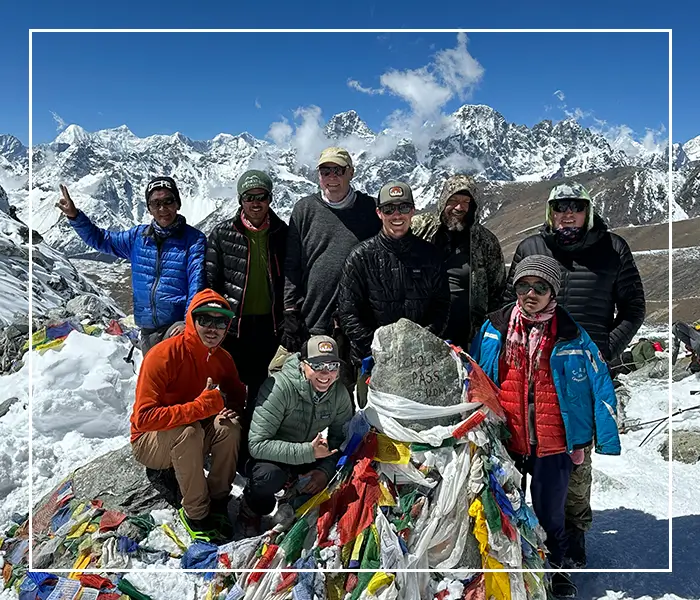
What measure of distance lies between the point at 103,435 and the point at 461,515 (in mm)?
4830

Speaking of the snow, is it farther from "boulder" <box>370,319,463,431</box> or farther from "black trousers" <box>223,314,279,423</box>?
"boulder" <box>370,319,463,431</box>

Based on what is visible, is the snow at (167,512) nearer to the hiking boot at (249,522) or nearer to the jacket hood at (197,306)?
the hiking boot at (249,522)

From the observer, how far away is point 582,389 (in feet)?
12.6

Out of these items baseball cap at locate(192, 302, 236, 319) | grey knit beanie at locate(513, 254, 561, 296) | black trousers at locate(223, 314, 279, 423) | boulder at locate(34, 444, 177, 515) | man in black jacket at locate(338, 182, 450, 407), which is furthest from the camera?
black trousers at locate(223, 314, 279, 423)

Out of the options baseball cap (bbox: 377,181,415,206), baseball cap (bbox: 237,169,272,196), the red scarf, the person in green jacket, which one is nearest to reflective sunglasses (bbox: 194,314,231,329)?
the person in green jacket

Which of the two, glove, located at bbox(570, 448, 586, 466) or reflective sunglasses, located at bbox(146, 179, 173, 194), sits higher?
reflective sunglasses, located at bbox(146, 179, 173, 194)

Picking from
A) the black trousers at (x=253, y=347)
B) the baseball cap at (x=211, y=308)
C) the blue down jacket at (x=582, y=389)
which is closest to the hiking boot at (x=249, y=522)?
the black trousers at (x=253, y=347)

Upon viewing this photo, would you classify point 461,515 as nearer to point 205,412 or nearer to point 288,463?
point 288,463

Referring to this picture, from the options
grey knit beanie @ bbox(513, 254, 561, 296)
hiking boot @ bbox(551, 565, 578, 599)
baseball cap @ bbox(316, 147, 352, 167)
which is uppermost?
baseball cap @ bbox(316, 147, 352, 167)

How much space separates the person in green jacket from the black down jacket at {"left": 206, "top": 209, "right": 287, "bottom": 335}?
98 cm

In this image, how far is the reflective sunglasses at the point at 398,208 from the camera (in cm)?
412

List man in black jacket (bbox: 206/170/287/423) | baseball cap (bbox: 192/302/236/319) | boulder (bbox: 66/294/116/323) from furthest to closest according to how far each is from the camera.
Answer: boulder (bbox: 66/294/116/323), man in black jacket (bbox: 206/170/287/423), baseball cap (bbox: 192/302/236/319)

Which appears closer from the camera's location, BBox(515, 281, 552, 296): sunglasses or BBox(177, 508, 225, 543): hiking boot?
BBox(515, 281, 552, 296): sunglasses

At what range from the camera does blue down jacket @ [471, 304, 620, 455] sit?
12.5 ft
